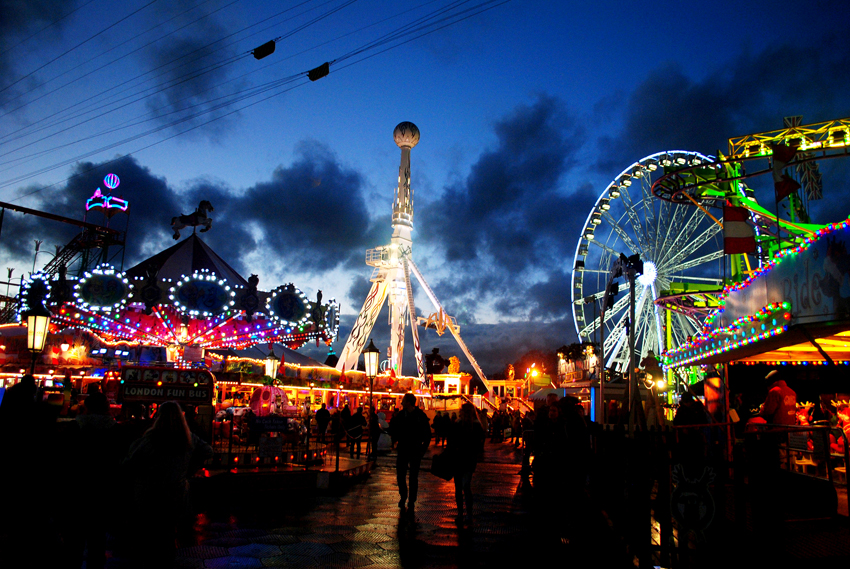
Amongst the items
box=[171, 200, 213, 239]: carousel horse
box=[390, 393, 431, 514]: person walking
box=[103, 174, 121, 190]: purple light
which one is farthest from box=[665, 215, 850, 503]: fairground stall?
box=[103, 174, 121, 190]: purple light

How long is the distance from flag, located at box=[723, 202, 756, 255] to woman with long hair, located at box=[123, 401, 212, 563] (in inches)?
348

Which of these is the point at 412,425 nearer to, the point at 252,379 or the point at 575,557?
the point at 575,557

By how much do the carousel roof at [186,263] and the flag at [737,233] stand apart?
12990 millimetres

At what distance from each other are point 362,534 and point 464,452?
1.46 metres

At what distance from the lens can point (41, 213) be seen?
1912cm

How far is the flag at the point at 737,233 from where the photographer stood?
9.87m

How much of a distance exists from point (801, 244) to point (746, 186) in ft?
42.9

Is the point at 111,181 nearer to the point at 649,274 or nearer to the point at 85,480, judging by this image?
the point at 649,274

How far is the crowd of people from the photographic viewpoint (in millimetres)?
3609

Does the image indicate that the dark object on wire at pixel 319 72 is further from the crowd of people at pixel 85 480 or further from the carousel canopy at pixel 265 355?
the carousel canopy at pixel 265 355

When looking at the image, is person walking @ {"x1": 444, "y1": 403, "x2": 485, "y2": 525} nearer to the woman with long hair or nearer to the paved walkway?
the paved walkway

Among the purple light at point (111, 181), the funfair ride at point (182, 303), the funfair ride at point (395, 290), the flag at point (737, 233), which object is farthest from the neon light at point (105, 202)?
the flag at point (737, 233)

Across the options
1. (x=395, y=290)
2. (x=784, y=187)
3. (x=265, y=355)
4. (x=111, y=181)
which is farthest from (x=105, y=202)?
(x=784, y=187)

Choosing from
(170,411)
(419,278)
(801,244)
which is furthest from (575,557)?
(419,278)
